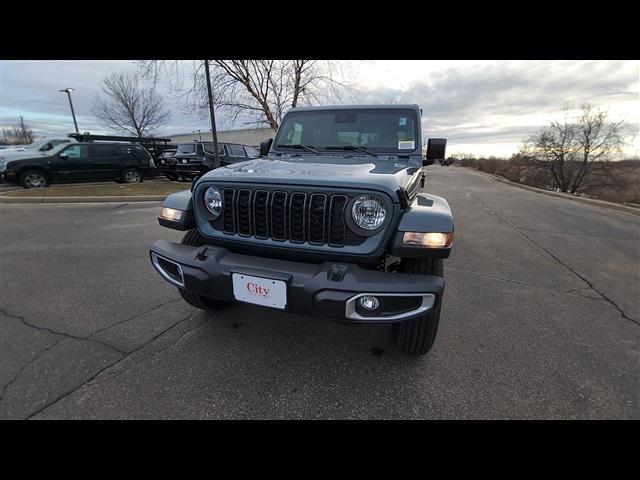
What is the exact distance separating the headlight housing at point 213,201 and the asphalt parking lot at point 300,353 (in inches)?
43.1

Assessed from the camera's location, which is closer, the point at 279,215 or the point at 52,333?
the point at 279,215

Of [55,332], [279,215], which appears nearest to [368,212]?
[279,215]

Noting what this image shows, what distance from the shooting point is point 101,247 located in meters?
4.88

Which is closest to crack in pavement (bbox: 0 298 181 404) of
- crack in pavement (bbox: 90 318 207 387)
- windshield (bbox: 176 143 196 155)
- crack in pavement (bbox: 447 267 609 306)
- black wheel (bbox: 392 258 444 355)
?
crack in pavement (bbox: 90 318 207 387)

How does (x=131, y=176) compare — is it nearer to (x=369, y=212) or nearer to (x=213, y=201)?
(x=213, y=201)

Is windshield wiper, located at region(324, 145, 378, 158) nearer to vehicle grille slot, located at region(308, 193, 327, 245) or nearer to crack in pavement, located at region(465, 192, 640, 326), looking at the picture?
vehicle grille slot, located at region(308, 193, 327, 245)

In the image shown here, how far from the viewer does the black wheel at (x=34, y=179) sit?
33.6 ft

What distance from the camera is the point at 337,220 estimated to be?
195cm

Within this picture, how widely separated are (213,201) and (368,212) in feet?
3.91

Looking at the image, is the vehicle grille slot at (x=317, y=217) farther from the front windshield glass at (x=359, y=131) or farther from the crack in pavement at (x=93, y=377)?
the crack in pavement at (x=93, y=377)

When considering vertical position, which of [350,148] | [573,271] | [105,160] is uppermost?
[350,148]

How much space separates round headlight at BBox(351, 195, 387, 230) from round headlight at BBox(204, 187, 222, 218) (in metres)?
1.04

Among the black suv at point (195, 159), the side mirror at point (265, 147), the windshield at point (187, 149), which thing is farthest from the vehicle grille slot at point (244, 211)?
the windshield at point (187, 149)
